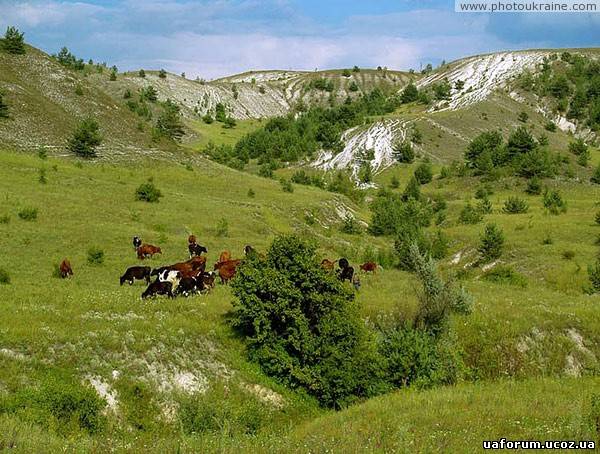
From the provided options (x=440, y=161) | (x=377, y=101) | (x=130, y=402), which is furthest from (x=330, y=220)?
(x=377, y=101)

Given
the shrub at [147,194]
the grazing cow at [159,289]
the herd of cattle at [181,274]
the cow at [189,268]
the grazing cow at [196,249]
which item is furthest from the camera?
the shrub at [147,194]

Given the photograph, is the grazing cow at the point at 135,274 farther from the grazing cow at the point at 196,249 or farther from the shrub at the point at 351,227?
the shrub at the point at 351,227

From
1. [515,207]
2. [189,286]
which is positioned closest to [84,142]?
[189,286]

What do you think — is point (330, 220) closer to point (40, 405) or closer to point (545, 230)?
point (545, 230)

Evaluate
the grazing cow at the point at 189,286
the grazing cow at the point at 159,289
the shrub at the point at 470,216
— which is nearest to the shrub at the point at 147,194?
the grazing cow at the point at 189,286

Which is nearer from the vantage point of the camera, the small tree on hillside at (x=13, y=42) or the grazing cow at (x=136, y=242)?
the grazing cow at (x=136, y=242)

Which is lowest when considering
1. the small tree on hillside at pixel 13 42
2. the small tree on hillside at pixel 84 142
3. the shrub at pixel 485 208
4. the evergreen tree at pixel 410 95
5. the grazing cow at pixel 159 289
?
the grazing cow at pixel 159 289

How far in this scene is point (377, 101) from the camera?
7042 inches

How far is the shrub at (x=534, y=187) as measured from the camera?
8475cm

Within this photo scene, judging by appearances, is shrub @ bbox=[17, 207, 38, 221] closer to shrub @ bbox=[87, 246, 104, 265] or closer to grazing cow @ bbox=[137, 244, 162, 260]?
shrub @ bbox=[87, 246, 104, 265]

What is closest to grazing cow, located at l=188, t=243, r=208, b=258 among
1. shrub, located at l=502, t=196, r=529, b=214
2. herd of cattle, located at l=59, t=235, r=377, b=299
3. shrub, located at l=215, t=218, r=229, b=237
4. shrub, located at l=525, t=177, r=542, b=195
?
herd of cattle, located at l=59, t=235, r=377, b=299

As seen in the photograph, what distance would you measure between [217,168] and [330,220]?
2252 centimetres

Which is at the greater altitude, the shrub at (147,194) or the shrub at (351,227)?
the shrub at (147,194)

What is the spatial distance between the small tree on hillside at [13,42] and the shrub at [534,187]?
8297 centimetres
